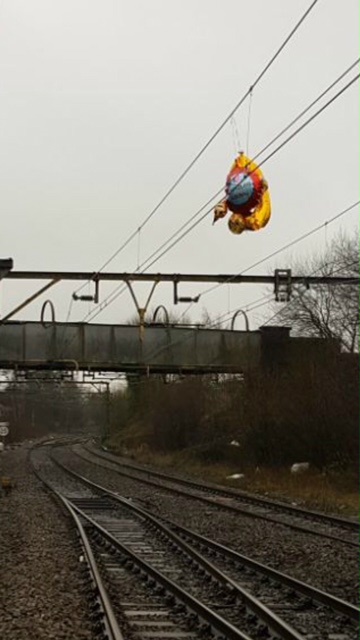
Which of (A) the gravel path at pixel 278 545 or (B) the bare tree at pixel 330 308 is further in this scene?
(B) the bare tree at pixel 330 308

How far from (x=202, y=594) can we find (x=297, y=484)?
18217 millimetres

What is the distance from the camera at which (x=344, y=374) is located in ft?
93.5

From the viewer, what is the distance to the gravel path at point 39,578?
8.75 m

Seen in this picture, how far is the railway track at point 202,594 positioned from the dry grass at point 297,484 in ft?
24.2

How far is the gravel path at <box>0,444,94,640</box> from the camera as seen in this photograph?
8750 millimetres

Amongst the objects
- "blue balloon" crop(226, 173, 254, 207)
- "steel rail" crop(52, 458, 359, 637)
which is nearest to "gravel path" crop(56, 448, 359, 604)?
"steel rail" crop(52, 458, 359, 637)

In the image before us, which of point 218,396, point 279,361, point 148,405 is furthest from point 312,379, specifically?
point 148,405

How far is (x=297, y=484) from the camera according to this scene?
2833 cm

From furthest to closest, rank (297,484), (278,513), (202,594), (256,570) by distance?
1. (297,484)
2. (278,513)
3. (256,570)
4. (202,594)

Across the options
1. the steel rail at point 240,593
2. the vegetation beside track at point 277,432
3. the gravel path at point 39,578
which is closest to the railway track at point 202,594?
the steel rail at point 240,593

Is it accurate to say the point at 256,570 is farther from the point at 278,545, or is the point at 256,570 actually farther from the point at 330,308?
the point at 330,308

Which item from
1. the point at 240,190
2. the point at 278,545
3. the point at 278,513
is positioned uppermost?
the point at 240,190

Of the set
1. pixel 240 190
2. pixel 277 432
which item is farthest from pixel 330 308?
pixel 240 190

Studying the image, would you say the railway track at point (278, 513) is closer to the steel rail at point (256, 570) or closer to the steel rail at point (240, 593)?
the steel rail at point (256, 570)
